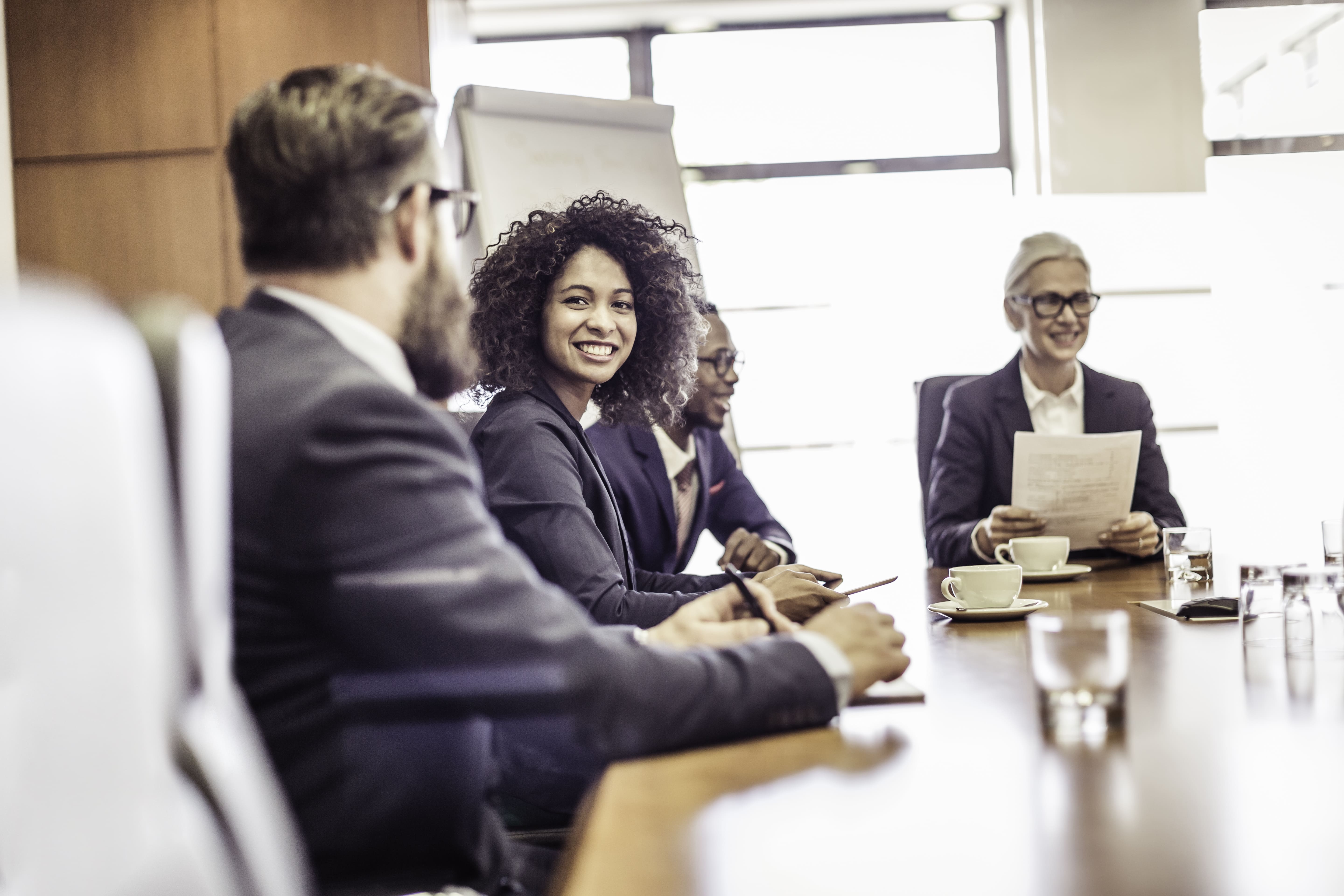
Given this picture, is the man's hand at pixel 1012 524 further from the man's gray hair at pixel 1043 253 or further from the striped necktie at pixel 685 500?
the man's gray hair at pixel 1043 253

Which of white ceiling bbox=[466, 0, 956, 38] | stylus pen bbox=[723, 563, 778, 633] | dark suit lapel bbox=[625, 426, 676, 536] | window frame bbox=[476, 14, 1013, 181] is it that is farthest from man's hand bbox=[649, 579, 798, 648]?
white ceiling bbox=[466, 0, 956, 38]

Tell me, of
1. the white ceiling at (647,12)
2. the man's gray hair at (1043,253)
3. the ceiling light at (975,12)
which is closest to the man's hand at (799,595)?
the man's gray hair at (1043,253)

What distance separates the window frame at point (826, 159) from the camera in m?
5.07

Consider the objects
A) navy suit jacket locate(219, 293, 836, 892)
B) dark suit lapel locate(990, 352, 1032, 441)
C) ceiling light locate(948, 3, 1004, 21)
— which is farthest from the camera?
ceiling light locate(948, 3, 1004, 21)

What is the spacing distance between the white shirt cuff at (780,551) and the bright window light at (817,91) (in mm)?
2890

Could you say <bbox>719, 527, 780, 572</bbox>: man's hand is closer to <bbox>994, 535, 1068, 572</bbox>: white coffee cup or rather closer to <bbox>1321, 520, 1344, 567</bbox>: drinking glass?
<bbox>994, 535, 1068, 572</bbox>: white coffee cup

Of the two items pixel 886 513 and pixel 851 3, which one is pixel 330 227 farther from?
pixel 851 3

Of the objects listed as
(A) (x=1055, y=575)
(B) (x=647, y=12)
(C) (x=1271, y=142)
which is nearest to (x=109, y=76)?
(B) (x=647, y=12)

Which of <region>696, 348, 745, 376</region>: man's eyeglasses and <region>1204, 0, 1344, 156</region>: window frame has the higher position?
<region>1204, 0, 1344, 156</region>: window frame

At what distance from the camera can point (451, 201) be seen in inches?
45.6

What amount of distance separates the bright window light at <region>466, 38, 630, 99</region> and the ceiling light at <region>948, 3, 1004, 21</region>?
5.13 feet

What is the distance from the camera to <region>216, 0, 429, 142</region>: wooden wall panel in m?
3.84

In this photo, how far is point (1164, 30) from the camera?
4852 mm

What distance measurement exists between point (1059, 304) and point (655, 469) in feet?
4.12
